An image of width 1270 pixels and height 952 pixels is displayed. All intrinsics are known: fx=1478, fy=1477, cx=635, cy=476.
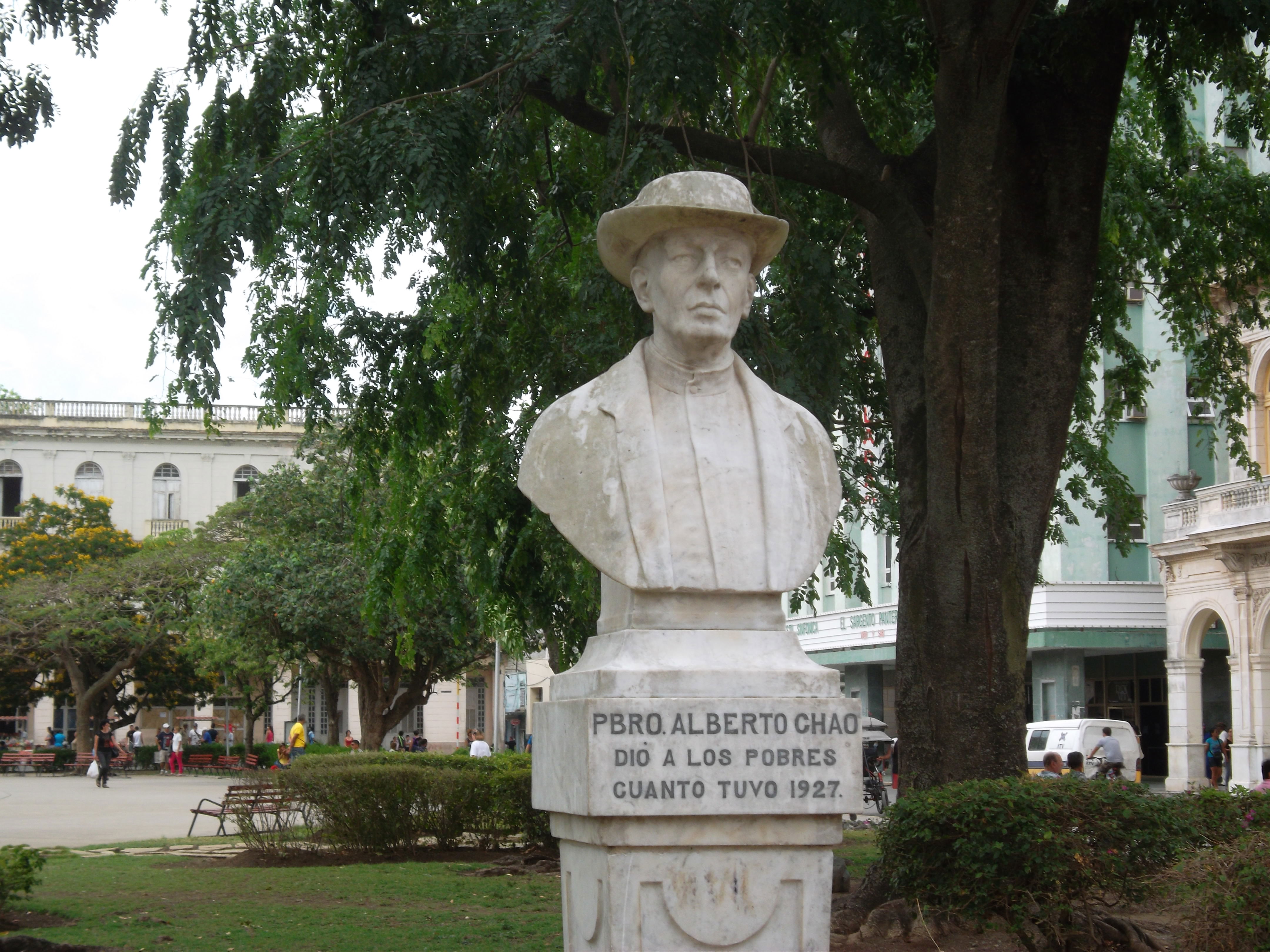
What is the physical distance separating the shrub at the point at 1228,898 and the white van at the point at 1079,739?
1760cm

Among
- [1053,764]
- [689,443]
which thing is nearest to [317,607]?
[1053,764]

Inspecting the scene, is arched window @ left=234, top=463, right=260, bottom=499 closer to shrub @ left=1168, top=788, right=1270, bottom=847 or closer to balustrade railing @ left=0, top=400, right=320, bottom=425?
balustrade railing @ left=0, top=400, right=320, bottom=425

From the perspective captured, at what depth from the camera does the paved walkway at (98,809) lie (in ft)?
61.4

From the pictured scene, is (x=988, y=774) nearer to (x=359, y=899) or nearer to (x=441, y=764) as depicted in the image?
(x=359, y=899)

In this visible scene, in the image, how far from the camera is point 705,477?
498cm

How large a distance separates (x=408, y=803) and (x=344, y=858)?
32.8 inches

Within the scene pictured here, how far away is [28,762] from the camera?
42406 millimetres

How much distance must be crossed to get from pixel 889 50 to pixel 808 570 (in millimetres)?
4993

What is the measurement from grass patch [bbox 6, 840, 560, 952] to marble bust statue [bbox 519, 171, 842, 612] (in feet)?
16.1

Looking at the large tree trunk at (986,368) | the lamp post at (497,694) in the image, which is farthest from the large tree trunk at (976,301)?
the lamp post at (497,694)

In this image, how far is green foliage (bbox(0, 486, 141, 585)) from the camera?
157 feet

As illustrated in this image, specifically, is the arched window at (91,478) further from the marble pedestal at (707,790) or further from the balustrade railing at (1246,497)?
the marble pedestal at (707,790)

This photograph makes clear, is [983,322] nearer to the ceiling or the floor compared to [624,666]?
nearer to the ceiling

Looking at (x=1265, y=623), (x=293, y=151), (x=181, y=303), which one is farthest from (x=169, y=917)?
(x=1265, y=623)
